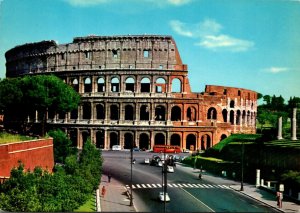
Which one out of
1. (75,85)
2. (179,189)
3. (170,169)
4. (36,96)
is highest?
(75,85)

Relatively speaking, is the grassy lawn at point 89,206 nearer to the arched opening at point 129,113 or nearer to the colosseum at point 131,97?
the colosseum at point 131,97

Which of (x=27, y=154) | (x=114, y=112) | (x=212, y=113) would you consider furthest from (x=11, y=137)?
(x=212, y=113)

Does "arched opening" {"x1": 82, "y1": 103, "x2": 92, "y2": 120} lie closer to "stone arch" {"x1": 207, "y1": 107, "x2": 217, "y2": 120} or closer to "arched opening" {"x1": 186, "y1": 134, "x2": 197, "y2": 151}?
"arched opening" {"x1": 186, "y1": 134, "x2": 197, "y2": 151}

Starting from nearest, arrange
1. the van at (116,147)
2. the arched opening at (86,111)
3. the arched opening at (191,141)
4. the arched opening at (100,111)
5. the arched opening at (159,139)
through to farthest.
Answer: the van at (116,147), the arched opening at (86,111), the arched opening at (100,111), the arched opening at (159,139), the arched opening at (191,141)

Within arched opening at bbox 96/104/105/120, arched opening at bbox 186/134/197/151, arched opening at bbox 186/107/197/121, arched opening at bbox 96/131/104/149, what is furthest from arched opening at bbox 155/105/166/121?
arched opening at bbox 96/131/104/149

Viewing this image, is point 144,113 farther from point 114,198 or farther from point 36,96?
point 114,198

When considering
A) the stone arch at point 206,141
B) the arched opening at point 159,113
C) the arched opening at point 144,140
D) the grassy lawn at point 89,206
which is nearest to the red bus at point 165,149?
the arched opening at point 144,140
